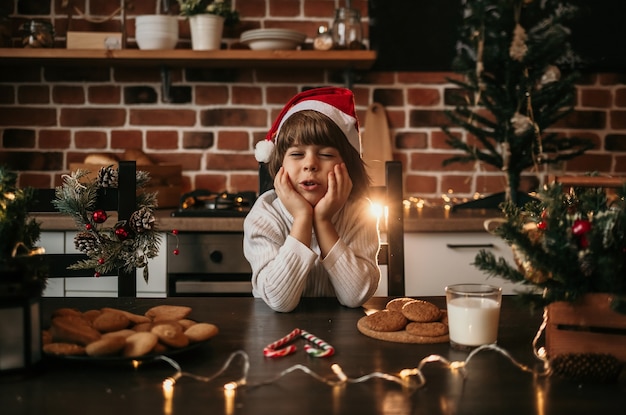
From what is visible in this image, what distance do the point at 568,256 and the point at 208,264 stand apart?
1595mm

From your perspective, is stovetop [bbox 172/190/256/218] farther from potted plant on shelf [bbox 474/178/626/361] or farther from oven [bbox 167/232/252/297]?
potted plant on shelf [bbox 474/178/626/361]

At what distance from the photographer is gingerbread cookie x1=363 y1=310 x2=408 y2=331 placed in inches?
43.0

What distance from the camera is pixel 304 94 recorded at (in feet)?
5.74

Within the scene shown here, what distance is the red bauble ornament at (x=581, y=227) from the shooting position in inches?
35.8

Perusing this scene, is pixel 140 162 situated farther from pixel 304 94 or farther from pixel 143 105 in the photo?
pixel 304 94

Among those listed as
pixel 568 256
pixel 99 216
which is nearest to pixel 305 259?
pixel 99 216

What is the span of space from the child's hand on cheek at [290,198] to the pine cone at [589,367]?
75 cm

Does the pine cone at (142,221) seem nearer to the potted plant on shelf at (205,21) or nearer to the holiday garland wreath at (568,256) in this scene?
the holiday garland wreath at (568,256)

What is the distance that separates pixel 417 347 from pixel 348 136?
2.43 ft

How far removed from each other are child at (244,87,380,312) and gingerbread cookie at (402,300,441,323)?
0.23 meters

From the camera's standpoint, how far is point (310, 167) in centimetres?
159

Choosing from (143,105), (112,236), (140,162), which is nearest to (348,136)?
(112,236)

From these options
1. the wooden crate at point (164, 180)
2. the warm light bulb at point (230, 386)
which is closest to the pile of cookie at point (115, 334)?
the warm light bulb at point (230, 386)

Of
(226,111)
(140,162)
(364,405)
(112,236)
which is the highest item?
(226,111)
